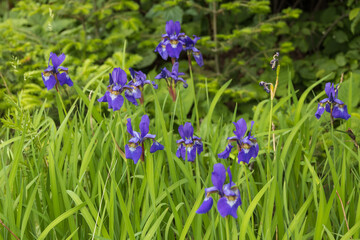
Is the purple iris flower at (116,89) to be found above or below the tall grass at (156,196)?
above

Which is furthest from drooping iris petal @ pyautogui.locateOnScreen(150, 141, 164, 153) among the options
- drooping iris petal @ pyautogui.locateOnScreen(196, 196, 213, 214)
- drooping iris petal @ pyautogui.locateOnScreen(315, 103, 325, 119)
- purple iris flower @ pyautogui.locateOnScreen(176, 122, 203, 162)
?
drooping iris petal @ pyautogui.locateOnScreen(315, 103, 325, 119)

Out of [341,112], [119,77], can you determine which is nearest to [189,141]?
[119,77]

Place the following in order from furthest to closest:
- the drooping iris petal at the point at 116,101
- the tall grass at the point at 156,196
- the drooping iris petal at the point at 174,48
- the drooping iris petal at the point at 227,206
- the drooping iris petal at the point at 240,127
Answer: the drooping iris petal at the point at 174,48 < the drooping iris petal at the point at 116,101 < the tall grass at the point at 156,196 < the drooping iris petal at the point at 240,127 < the drooping iris petal at the point at 227,206

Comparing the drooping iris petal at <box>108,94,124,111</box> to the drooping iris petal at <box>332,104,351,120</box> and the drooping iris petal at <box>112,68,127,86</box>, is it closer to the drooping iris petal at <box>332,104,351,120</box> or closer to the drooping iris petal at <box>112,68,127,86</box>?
the drooping iris petal at <box>112,68,127,86</box>

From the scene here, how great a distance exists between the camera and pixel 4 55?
4.42m

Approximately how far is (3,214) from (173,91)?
946 millimetres

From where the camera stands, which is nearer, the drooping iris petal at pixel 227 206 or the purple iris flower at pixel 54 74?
the drooping iris petal at pixel 227 206

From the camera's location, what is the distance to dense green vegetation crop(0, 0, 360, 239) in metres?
1.81

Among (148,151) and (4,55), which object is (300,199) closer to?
(148,151)

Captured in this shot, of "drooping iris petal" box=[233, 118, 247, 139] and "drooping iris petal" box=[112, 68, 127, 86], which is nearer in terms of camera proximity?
"drooping iris petal" box=[233, 118, 247, 139]

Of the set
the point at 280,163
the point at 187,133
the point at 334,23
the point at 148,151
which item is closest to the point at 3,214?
the point at 148,151

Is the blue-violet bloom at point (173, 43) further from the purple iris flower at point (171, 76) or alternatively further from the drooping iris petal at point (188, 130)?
the drooping iris petal at point (188, 130)

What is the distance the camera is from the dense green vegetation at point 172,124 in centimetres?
181

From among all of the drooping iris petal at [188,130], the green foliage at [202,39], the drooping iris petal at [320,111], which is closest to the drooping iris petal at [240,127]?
the drooping iris petal at [188,130]
